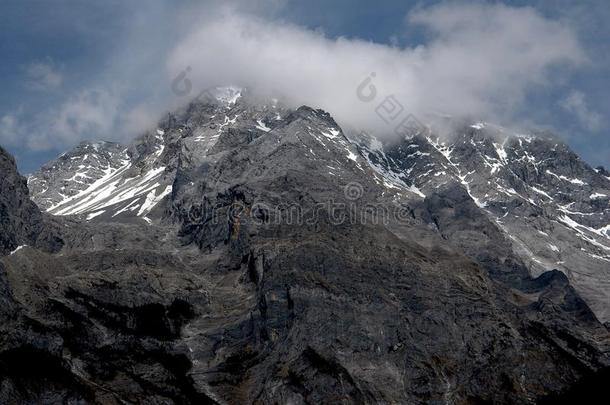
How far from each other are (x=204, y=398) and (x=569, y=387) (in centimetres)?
7161

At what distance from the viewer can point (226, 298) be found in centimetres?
19788

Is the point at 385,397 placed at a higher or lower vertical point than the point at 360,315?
lower

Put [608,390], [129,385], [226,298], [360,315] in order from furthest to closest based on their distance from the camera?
[226,298] → [360,315] → [608,390] → [129,385]

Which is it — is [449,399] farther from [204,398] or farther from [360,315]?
[204,398]

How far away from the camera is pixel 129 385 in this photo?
15462cm

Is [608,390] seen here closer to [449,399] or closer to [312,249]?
[449,399]

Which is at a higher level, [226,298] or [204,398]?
[226,298]

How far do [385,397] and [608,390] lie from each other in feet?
147

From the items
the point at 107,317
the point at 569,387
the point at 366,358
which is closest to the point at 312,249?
the point at 366,358

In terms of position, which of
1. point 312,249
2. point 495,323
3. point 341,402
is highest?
point 312,249

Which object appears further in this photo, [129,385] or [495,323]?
[495,323]

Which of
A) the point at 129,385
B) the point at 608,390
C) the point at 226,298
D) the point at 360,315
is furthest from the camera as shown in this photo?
the point at 226,298

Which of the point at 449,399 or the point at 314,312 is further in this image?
the point at 314,312

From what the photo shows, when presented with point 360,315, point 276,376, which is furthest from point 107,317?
point 360,315
